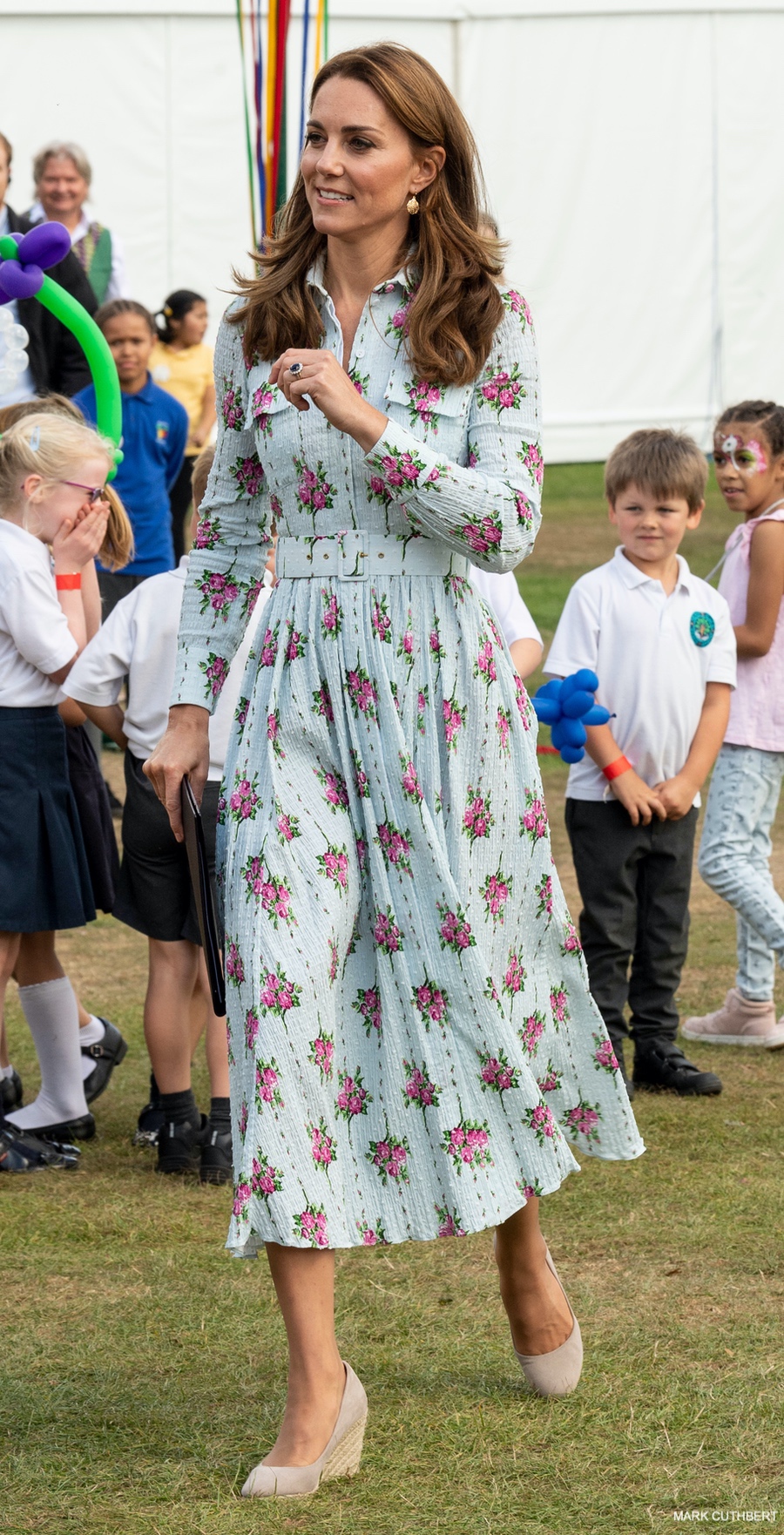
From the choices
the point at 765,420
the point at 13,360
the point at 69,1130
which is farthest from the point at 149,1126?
the point at 765,420

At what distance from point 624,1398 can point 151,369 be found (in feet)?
29.4

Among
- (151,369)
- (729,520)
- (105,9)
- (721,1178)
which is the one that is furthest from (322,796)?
(729,520)

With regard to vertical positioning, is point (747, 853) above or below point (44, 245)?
below

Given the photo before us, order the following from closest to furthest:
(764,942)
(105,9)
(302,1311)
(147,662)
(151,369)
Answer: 1. (302,1311)
2. (147,662)
3. (764,942)
4. (151,369)
5. (105,9)

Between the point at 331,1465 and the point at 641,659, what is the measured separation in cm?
249

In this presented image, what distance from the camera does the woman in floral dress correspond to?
275 cm

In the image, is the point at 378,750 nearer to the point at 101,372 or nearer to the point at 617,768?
the point at 617,768

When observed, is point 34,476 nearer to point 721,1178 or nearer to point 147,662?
point 147,662

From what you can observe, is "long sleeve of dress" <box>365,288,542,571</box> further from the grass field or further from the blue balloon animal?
the blue balloon animal

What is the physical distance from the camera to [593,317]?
17.5m

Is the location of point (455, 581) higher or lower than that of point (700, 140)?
lower

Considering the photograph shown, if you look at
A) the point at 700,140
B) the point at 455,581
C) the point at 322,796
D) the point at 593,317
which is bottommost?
the point at 322,796

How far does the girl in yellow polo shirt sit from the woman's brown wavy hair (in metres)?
8.11

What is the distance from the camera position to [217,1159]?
4320 millimetres
